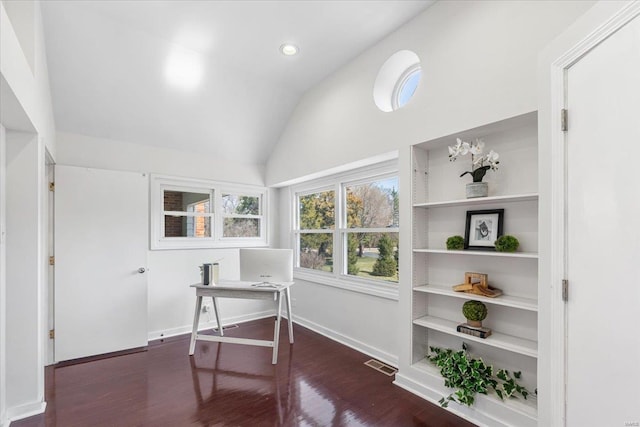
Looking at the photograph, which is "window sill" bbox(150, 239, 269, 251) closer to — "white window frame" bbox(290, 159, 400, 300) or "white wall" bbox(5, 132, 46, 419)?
"white window frame" bbox(290, 159, 400, 300)

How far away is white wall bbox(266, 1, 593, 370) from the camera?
1981mm

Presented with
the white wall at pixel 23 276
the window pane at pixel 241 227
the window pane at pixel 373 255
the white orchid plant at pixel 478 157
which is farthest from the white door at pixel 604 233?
the window pane at pixel 241 227

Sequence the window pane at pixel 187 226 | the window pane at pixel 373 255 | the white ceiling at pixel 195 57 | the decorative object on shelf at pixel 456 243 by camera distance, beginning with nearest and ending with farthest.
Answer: the decorative object on shelf at pixel 456 243 < the white ceiling at pixel 195 57 < the window pane at pixel 373 255 < the window pane at pixel 187 226

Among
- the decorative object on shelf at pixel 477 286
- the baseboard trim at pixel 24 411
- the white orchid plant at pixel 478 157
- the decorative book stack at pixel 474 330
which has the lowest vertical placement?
the baseboard trim at pixel 24 411

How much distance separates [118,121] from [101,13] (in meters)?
1.21

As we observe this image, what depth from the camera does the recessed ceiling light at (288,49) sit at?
10.1 ft

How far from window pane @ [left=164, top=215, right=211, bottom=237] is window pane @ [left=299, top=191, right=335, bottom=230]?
4.61ft

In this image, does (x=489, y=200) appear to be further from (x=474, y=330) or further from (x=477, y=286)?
(x=474, y=330)

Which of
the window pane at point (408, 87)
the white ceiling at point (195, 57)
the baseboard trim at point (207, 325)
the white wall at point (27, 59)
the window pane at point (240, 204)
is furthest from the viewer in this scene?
the window pane at point (240, 204)

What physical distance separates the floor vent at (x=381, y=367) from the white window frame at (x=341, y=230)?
67 cm

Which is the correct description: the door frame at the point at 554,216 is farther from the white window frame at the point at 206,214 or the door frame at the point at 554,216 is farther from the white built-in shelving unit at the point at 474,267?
the white window frame at the point at 206,214

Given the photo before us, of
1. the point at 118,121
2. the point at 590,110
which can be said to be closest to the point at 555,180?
the point at 590,110

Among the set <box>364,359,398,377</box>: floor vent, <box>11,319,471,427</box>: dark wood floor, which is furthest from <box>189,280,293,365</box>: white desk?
<box>364,359,398,377</box>: floor vent

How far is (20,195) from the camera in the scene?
225 centimetres
